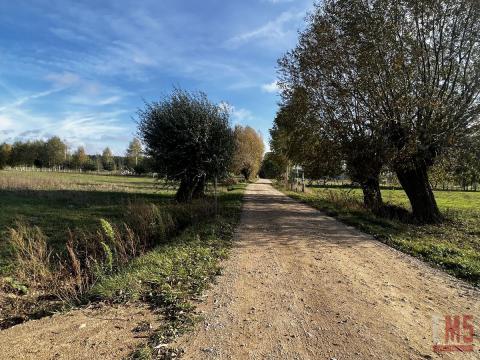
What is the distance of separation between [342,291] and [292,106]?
50.4 ft

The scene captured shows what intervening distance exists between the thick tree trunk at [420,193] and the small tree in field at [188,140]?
907cm

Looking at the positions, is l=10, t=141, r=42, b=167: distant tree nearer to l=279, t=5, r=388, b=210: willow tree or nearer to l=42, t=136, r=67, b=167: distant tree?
l=42, t=136, r=67, b=167: distant tree

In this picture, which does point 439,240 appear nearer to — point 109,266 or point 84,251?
point 109,266

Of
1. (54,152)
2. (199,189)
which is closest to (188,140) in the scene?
(199,189)

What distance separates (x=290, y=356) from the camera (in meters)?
3.92

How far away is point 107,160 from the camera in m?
126

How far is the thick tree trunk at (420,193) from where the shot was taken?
657 inches

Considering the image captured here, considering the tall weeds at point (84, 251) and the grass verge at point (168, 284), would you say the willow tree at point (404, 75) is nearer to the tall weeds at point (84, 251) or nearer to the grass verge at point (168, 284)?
the tall weeds at point (84, 251)

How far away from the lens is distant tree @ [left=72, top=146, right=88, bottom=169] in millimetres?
119812

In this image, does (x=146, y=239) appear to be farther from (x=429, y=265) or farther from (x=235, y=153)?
(x=235, y=153)

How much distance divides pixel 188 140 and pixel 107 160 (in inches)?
4588

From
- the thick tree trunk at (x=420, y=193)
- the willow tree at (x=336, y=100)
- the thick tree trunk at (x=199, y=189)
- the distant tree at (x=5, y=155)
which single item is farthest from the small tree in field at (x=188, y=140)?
the distant tree at (x=5, y=155)

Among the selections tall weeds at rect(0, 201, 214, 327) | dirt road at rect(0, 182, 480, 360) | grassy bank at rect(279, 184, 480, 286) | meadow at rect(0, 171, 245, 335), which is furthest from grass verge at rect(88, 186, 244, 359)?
grassy bank at rect(279, 184, 480, 286)

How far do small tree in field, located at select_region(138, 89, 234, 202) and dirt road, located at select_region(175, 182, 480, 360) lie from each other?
32.6 feet
